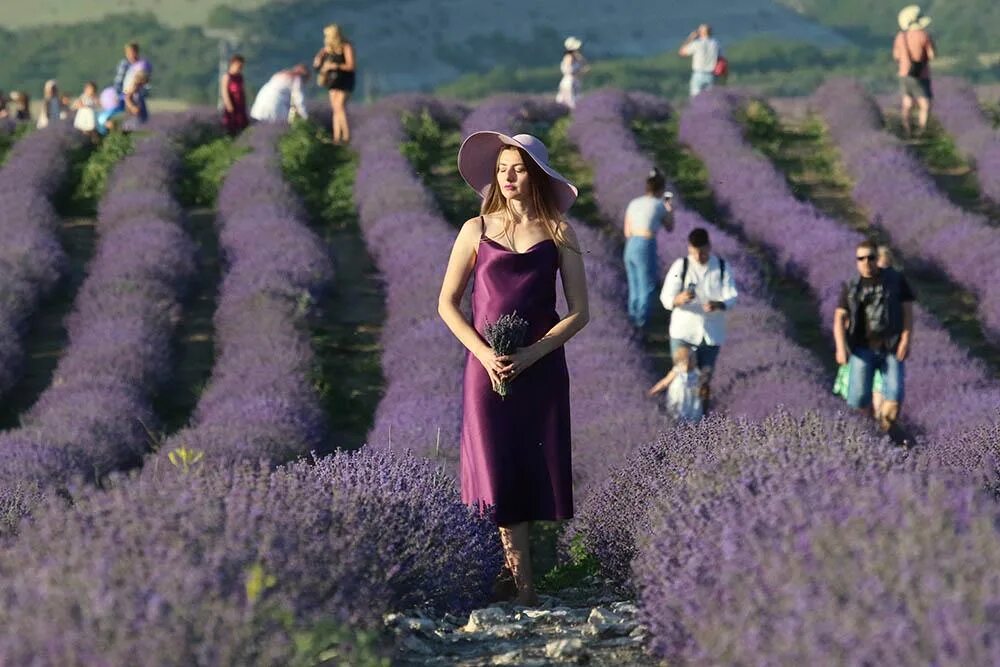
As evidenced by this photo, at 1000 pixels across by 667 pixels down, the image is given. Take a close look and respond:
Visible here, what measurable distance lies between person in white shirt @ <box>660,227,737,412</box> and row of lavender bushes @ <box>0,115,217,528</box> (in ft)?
9.64

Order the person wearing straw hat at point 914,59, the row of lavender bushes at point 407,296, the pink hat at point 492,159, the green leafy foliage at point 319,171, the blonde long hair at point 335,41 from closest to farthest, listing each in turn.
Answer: the pink hat at point 492,159 < the row of lavender bushes at point 407,296 < the green leafy foliage at point 319,171 < the person wearing straw hat at point 914,59 < the blonde long hair at point 335,41

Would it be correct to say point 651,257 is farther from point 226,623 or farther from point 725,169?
point 226,623

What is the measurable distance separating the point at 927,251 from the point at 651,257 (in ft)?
10.4

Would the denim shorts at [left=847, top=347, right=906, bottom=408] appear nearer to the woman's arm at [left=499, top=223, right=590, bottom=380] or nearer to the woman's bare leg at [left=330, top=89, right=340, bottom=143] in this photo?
the woman's arm at [left=499, top=223, right=590, bottom=380]

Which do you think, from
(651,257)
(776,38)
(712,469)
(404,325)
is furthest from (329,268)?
(776,38)

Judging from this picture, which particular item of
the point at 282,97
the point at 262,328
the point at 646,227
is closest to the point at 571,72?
the point at 282,97

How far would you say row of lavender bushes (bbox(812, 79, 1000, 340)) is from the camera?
1271 centimetres

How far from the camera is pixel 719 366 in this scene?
1012 cm

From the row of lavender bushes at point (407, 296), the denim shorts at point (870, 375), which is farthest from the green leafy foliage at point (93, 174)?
the denim shorts at point (870, 375)

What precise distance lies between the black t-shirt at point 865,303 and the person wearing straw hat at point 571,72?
12034 millimetres

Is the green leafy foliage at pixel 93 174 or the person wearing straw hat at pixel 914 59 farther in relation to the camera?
the person wearing straw hat at pixel 914 59

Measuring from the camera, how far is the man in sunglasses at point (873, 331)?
28.7 feet

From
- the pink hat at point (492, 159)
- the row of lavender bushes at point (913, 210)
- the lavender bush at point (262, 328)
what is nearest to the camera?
the pink hat at point (492, 159)

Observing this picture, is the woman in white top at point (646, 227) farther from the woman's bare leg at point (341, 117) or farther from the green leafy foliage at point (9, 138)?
the green leafy foliage at point (9, 138)
